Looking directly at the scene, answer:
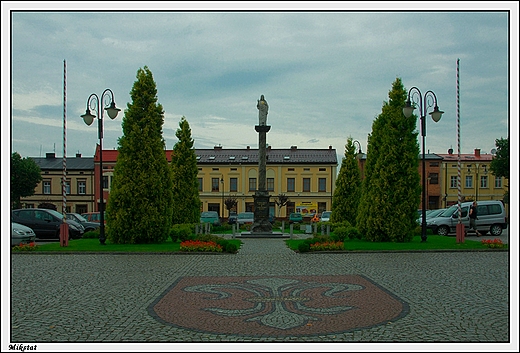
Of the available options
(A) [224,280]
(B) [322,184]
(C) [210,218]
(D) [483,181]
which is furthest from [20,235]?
(D) [483,181]

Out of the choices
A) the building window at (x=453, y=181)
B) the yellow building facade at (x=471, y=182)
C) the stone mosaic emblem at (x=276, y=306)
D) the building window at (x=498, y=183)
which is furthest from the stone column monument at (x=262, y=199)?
the building window at (x=498, y=183)

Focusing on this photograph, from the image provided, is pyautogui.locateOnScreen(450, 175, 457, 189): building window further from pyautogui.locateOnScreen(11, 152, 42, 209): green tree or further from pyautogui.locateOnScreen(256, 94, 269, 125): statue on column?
pyautogui.locateOnScreen(11, 152, 42, 209): green tree

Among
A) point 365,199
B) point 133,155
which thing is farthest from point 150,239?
point 365,199

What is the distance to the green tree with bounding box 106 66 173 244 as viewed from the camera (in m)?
21.7

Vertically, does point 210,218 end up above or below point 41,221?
below

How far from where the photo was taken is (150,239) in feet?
72.8

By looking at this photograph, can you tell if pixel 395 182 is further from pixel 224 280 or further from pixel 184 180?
pixel 184 180

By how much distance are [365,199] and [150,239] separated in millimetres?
9729

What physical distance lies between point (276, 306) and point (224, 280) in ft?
11.0

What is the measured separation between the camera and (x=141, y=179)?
71.5 ft

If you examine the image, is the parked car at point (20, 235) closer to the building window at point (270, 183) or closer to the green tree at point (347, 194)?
the green tree at point (347, 194)

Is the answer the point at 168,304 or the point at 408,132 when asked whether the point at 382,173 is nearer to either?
the point at 408,132

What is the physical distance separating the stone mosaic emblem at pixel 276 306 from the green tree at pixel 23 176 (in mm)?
50678

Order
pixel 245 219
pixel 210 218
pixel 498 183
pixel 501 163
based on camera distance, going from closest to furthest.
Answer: pixel 210 218, pixel 245 219, pixel 501 163, pixel 498 183
